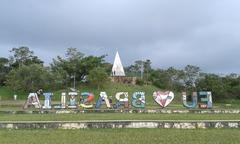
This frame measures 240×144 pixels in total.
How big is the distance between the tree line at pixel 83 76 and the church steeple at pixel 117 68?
3.69 ft

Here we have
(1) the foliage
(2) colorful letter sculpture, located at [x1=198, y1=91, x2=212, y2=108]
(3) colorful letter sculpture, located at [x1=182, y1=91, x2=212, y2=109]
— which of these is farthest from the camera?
(1) the foliage

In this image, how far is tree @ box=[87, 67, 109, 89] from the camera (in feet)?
192

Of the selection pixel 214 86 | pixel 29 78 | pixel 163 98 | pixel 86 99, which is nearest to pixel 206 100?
pixel 163 98

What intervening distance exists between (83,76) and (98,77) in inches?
344

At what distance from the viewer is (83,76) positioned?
67.1 m

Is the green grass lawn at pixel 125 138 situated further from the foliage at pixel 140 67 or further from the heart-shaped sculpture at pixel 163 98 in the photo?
the foliage at pixel 140 67

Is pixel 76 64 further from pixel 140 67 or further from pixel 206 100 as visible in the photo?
pixel 206 100

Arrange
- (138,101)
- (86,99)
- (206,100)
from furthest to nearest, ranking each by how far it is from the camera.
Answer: (206,100), (86,99), (138,101)

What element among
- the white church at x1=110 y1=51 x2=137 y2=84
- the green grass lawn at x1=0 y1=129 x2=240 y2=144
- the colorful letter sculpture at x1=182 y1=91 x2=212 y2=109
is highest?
the white church at x1=110 y1=51 x2=137 y2=84

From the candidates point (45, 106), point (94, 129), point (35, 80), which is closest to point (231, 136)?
point (94, 129)

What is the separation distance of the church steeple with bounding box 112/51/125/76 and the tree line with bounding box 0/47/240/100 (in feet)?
3.69

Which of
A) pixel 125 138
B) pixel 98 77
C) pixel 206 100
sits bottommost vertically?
pixel 125 138

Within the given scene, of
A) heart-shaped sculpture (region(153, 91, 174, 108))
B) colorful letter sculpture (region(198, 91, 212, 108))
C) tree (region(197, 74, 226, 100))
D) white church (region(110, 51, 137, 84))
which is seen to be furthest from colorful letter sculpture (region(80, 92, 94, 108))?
tree (region(197, 74, 226, 100))

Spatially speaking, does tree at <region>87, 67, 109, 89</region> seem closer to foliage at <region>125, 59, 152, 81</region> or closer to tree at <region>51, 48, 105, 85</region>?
tree at <region>51, 48, 105, 85</region>
